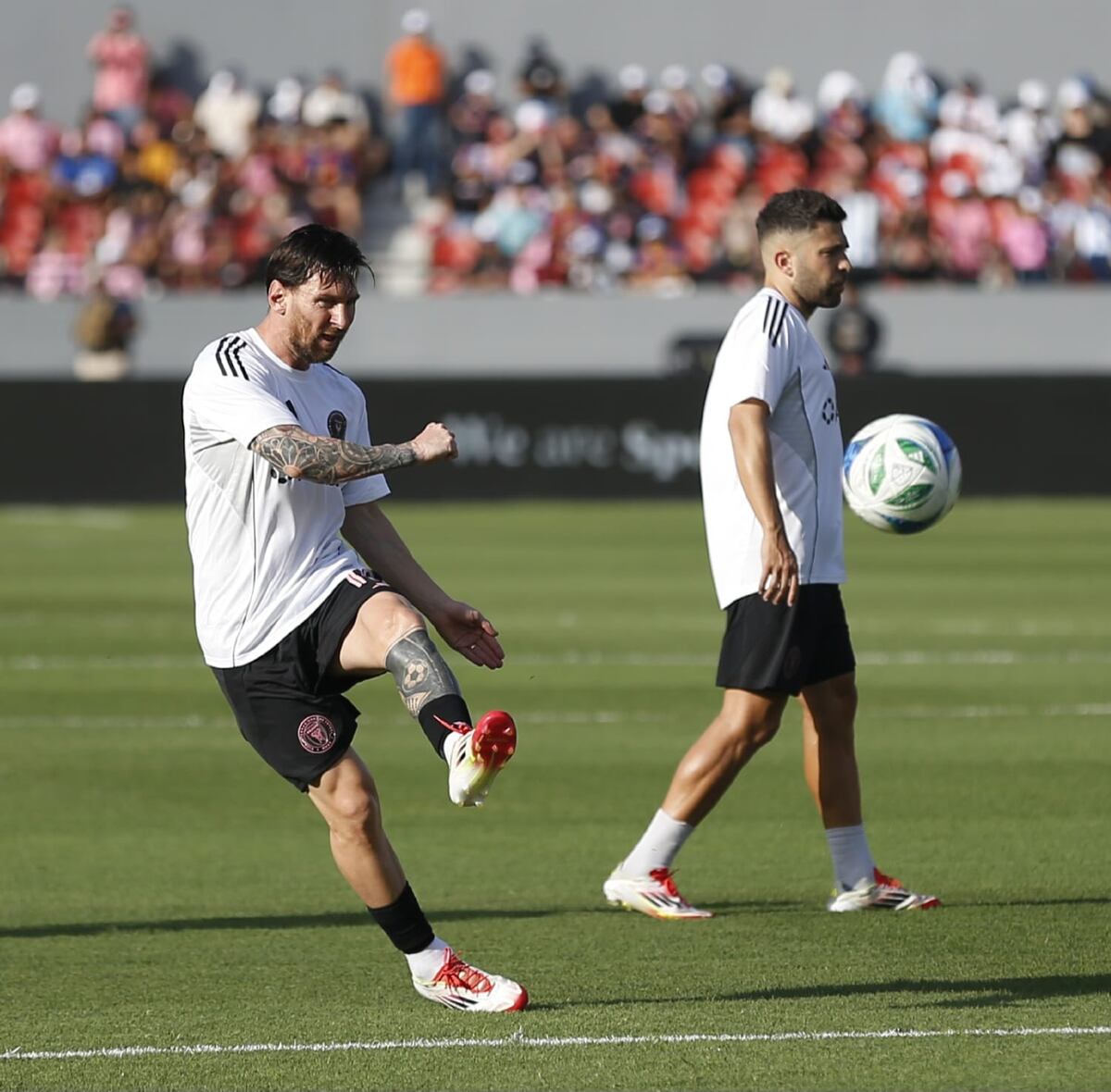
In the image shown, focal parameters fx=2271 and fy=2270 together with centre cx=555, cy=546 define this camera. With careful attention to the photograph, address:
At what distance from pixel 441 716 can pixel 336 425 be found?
100cm

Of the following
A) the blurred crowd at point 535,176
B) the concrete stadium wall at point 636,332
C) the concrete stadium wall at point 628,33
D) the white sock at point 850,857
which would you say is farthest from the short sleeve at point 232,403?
the concrete stadium wall at point 628,33

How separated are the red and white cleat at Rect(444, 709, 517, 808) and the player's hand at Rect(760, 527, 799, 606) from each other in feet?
5.75

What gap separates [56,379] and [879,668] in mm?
13538

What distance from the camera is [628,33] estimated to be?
112 ft

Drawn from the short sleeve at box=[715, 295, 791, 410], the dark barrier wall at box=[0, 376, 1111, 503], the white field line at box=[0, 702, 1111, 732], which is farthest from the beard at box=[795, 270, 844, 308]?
the dark barrier wall at box=[0, 376, 1111, 503]

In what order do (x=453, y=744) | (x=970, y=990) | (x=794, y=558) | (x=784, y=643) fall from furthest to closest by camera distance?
(x=784, y=643)
(x=794, y=558)
(x=970, y=990)
(x=453, y=744)

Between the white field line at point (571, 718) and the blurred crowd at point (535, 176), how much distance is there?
1731 centimetres

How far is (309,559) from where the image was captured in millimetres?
6293

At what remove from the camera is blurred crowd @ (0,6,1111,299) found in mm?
29594

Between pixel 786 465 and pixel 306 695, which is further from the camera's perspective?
pixel 786 465

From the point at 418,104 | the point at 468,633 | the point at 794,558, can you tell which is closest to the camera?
the point at 468,633

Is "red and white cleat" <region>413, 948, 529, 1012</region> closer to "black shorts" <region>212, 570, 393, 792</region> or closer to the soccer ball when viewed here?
"black shorts" <region>212, 570, 393, 792</region>

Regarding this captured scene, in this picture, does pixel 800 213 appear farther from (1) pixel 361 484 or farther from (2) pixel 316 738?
(2) pixel 316 738

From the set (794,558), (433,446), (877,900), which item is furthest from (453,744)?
(877,900)
